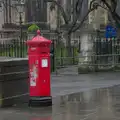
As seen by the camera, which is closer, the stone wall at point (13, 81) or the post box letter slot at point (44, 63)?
the post box letter slot at point (44, 63)

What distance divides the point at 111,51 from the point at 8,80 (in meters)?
13.8

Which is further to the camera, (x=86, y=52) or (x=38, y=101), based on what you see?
(x=86, y=52)

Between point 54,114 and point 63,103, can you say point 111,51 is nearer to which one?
point 63,103

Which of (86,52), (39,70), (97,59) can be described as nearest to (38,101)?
(39,70)

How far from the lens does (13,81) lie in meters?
10.1

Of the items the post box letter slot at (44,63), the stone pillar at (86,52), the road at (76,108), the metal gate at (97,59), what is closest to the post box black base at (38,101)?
the road at (76,108)

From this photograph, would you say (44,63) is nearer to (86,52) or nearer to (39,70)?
(39,70)

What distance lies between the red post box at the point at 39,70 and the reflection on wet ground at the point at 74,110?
1.08 ft

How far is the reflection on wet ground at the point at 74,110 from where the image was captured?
28.0ft

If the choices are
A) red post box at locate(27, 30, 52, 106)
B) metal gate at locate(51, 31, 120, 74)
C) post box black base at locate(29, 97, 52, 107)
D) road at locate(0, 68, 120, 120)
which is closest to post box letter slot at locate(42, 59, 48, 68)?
red post box at locate(27, 30, 52, 106)

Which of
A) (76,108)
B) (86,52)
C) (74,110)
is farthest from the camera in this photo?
(86,52)

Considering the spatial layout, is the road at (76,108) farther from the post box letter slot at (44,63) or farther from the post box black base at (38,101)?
the post box letter slot at (44,63)

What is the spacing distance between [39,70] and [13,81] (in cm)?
84

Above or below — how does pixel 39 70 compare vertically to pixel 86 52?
below
